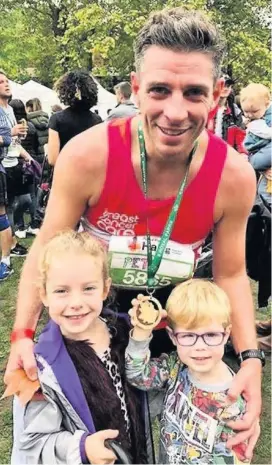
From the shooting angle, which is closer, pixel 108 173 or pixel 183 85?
pixel 183 85

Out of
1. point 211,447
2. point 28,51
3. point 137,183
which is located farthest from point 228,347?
point 28,51

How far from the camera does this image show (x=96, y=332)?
156 centimetres

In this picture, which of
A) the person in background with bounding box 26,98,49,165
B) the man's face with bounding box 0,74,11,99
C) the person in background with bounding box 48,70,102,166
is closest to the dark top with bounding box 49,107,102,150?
the person in background with bounding box 48,70,102,166

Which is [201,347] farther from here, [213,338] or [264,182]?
[264,182]

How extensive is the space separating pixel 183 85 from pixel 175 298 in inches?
22.9

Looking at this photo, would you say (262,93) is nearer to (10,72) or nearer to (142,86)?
(142,86)

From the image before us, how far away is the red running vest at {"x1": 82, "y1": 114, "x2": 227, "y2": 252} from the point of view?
156 centimetres

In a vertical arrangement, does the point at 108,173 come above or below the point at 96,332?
above

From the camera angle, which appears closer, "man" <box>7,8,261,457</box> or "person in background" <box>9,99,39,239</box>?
"man" <box>7,8,261,457</box>

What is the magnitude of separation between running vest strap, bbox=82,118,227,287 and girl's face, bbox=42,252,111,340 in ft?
0.47

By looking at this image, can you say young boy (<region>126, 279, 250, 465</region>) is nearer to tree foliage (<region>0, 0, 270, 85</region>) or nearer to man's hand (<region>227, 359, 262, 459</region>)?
man's hand (<region>227, 359, 262, 459</region>)

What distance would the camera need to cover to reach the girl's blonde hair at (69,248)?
4.92ft

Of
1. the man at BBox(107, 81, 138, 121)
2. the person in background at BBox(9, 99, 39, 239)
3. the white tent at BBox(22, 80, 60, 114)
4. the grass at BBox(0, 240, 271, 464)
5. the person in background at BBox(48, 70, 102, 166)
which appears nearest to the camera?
the grass at BBox(0, 240, 271, 464)

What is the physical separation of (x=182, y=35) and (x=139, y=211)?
1.54 ft
